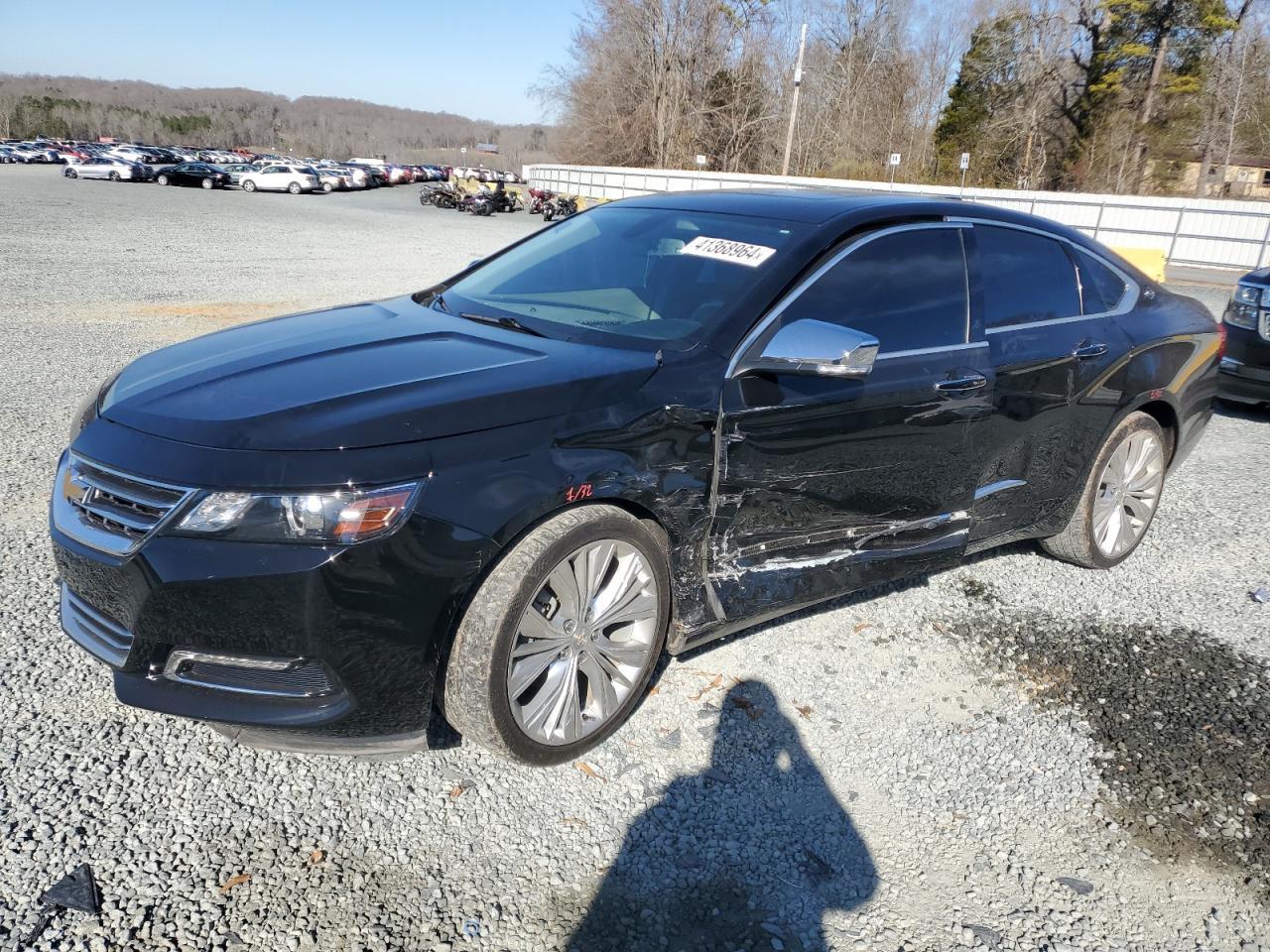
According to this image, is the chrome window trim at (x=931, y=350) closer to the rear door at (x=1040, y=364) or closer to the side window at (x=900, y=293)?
the side window at (x=900, y=293)

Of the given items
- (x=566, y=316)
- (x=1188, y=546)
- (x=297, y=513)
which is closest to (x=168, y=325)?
(x=566, y=316)

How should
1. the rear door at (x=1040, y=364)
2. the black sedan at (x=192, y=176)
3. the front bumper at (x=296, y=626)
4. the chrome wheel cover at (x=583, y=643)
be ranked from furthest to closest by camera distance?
1. the black sedan at (x=192, y=176)
2. the rear door at (x=1040, y=364)
3. the chrome wheel cover at (x=583, y=643)
4. the front bumper at (x=296, y=626)

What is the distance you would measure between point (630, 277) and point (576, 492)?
1.23 m

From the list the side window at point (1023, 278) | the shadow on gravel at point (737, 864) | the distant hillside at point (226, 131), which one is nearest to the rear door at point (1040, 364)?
the side window at point (1023, 278)

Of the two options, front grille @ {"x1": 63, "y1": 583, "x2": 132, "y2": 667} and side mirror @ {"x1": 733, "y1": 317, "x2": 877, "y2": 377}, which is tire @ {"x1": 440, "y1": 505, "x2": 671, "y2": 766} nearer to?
side mirror @ {"x1": 733, "y1": 317, "x2": 877, "y2": 377}

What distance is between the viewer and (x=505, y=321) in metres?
3.31

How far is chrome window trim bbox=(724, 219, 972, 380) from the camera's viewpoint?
2.97 m

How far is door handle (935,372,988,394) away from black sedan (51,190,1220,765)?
0.04ft

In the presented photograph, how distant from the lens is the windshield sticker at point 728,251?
3232 mm

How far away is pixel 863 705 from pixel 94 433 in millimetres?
2671

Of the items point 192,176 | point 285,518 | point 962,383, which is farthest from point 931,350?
point 192,176

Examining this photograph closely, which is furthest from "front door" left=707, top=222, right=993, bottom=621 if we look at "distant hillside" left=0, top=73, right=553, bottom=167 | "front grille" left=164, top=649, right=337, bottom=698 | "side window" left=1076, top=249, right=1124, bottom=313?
"distant hillside" left=0, top=73, right=553, bottom=167

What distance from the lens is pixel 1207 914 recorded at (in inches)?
95.1

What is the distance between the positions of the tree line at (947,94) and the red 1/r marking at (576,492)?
42895 mm
